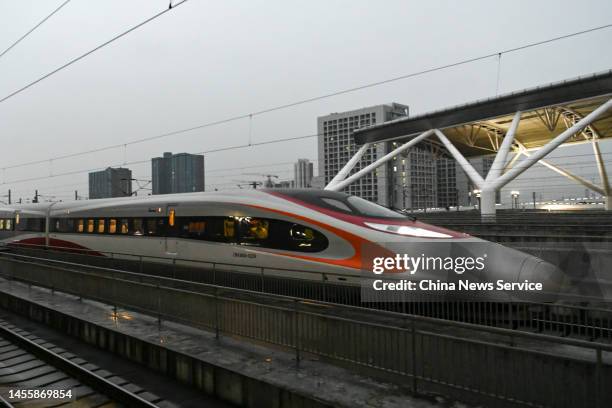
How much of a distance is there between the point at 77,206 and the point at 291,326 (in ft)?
52.7

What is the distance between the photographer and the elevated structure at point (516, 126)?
33719 mm

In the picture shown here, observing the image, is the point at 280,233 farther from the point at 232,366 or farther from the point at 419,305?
the point at 232,366

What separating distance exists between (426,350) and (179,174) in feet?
249

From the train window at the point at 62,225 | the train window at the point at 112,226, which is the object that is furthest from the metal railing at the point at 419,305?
the train window at the point at 62,225

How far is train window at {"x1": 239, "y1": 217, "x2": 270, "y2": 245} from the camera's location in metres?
10.9

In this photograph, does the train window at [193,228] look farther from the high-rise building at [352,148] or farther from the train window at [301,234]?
the high-rise building at [352,148]

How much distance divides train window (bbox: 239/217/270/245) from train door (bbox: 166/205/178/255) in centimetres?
333

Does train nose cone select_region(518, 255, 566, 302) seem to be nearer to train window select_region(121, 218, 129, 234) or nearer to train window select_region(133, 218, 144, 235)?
train window select_region(133, 218, 144, 235)

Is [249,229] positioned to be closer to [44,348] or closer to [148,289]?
[148,289]

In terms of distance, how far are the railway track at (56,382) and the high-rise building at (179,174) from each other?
52722mm

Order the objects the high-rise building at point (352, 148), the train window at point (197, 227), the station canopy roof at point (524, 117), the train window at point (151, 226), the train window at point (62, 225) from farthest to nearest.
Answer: the high-rise building at point (352, 148) → the station canopy roof at point (524, 117) → the train window at point (62, 225) → the train window at point (151, 226) → the train window at point (197, 227)

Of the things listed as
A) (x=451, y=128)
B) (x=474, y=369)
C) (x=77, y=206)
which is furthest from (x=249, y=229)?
(x=451, y=128)

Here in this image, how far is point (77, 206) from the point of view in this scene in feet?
62.5

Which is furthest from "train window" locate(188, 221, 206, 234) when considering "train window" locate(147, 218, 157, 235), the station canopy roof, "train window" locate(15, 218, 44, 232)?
the station canopy roof
